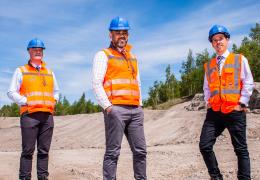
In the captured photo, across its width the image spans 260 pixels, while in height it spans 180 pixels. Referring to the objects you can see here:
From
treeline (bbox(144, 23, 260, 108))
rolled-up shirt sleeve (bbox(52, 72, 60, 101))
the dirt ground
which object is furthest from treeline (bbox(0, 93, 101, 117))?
rolled-up shirt sleeve (bbox(52, 72, 60, 101))

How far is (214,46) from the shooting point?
5824 mm

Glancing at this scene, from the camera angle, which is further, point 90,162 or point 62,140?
point 62,140

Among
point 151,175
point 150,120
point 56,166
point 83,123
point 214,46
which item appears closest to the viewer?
point 214,46

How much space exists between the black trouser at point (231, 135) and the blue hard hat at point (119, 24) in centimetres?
163

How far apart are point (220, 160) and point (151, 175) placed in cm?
200

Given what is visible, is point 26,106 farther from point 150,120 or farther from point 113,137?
point 150,120

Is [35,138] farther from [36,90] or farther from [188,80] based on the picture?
[188,80]

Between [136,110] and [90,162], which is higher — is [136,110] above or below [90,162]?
above

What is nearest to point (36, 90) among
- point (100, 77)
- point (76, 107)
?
point (100, 77)

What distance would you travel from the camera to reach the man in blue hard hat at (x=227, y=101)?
5.54m

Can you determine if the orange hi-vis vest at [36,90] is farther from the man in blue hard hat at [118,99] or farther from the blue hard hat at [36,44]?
the man in blue hard hat at [118,99]

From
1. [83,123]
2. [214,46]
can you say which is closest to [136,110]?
[214,46]

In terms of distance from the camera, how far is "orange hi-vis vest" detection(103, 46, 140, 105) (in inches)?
205

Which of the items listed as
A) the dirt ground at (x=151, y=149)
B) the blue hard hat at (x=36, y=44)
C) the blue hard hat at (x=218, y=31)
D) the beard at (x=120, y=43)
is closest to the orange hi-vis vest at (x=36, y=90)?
the blue hard hat at (x=36, y=44)
